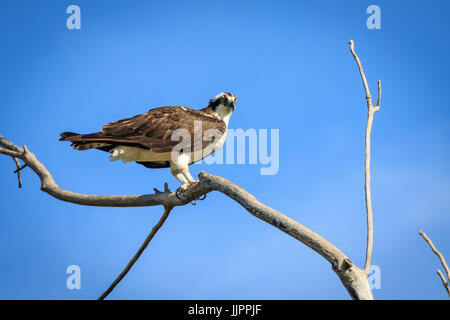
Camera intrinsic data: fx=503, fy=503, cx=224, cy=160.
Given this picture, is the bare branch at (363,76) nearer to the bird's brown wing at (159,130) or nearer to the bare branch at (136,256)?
the bare branch at (136,256)

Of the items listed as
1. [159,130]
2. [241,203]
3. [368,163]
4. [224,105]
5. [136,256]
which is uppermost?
[224,105]

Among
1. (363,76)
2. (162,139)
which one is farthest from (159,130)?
(363,76)

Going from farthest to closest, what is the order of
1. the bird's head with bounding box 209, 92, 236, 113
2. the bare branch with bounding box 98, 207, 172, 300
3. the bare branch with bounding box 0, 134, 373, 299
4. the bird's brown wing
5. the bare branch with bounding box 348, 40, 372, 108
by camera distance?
the bird's head with bounding box 209, 92, 236, 113 < the bird's brown wing < the bare branch with bounding box 98, 207, 172, 300 < the bare branch with bounding box 348, 40, 372, 108 < the bare branch with bounding box 0, 134, 373, 299

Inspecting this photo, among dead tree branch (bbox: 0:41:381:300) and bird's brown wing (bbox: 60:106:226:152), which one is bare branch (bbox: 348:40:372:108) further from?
bird's brown wing (bbox: 60:106:226:152)

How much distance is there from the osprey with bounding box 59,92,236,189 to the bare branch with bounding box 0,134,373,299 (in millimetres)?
574

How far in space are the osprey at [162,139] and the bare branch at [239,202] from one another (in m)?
0.57

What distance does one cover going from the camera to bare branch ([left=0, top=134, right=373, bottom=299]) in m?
3.71

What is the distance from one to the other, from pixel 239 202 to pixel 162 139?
262cm

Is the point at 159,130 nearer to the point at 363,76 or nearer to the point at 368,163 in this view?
the point at 363,76

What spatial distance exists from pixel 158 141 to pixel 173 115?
0.68 m

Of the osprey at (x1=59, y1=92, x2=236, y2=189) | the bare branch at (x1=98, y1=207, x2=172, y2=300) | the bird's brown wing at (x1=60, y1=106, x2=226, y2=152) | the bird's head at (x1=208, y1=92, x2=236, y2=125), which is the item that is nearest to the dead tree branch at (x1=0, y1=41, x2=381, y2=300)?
the bare branch at (x1=98, y1=207, x2=172, y2=300)

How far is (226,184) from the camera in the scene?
4891 mm

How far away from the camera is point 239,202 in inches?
183
